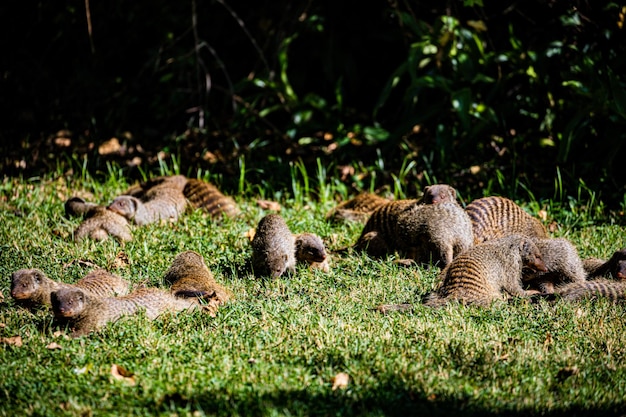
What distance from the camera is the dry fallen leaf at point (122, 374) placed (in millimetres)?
3966

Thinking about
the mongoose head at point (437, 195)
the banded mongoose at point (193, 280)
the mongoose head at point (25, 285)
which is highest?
the mongoose head at point (25, 285)

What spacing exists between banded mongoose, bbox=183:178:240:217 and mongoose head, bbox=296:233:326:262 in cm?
170

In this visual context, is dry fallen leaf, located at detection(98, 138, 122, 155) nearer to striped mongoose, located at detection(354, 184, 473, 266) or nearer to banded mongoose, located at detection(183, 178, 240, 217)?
banded mongoose, located at detection(183, 178, 240, 217)

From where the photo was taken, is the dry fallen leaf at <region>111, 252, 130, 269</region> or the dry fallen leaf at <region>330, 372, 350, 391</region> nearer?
the dry fallen leaf at <region>330, 372, 350, 391</region>

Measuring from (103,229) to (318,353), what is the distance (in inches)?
121

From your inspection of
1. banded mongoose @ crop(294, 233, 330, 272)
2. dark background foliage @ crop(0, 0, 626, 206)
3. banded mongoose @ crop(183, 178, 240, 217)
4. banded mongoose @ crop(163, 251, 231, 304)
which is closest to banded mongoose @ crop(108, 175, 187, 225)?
banded mongoose @ crop(183, 178, 240, 217)

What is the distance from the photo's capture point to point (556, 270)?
5.58 m

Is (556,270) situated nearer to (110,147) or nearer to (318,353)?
(318,353)

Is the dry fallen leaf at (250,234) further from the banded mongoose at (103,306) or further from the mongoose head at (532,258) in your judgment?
the mongoose head at (532,258)

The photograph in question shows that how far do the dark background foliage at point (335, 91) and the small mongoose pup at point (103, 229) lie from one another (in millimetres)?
2094

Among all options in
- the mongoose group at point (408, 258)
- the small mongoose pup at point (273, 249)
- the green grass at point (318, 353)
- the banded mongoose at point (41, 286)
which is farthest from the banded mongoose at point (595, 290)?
the banded mongoose at point (41, 286)

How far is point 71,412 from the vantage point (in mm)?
3639

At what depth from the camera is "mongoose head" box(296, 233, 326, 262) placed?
5.79 meters

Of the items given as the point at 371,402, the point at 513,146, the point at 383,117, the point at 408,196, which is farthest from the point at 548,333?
the point at 383,117
